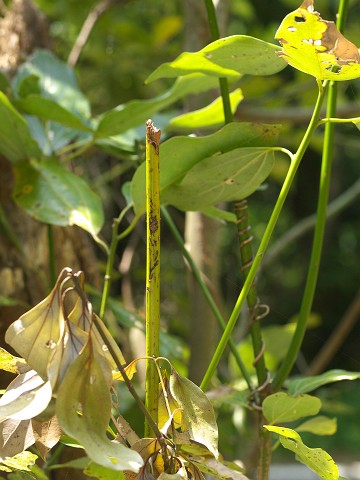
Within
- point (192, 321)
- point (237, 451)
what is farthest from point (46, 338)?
point (237, 451)

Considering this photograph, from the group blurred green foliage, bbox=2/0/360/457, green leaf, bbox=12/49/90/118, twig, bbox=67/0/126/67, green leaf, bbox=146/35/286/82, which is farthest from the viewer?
blurred green foliage, bbox=2/0/360/457

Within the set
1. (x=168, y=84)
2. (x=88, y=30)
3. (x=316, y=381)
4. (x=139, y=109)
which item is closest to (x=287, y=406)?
(x=316, y=381)

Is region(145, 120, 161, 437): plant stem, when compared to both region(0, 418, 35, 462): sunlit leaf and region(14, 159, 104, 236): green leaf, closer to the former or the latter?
region(0, 418, 35, 462): sunlit leaf

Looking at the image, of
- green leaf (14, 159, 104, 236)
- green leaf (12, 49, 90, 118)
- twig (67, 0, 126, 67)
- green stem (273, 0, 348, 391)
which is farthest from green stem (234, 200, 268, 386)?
twig (67, 0, 126, 67)

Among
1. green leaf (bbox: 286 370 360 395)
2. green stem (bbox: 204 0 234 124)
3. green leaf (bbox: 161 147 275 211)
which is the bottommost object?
green leaf (bbox: 286 370 360 395)

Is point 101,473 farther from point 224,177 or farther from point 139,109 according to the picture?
point 139,109
